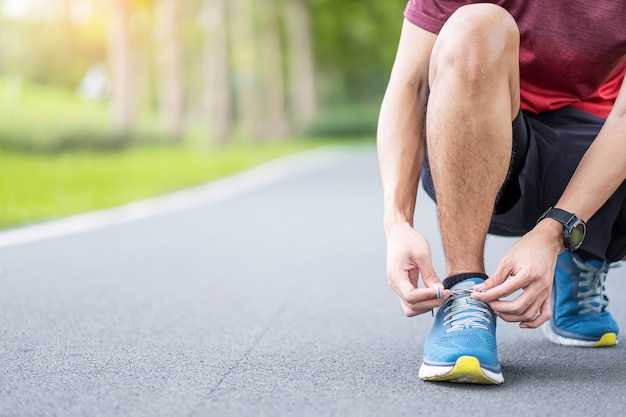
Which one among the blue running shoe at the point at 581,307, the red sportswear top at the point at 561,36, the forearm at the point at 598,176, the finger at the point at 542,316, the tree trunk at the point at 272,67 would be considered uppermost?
the red sportswear top at the point at 561,36

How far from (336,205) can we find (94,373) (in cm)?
680

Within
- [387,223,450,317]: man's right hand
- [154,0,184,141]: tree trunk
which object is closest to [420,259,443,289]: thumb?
[387,223,450,317]: man's right hand

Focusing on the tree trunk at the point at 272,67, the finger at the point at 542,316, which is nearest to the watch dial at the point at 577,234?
the finger at the point at 542,316

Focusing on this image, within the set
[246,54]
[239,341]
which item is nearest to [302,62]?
[246,54]

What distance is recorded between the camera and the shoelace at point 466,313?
7.94 feet

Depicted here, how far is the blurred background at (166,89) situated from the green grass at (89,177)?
0.03m

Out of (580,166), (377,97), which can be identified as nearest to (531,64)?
(580,166)

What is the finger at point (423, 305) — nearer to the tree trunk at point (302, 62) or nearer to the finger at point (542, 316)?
the finger at point (542, 316)

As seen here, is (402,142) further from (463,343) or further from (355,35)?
(355,35)

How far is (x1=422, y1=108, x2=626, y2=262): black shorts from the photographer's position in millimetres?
2703

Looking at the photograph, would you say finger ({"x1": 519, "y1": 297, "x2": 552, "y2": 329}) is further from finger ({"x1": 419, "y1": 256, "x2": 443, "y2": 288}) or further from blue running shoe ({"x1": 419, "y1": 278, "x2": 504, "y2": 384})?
finger ({"x1": 419, "y1": 256, "x2": 443, "y2": 288})

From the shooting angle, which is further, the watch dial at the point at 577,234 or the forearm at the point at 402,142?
the forearm at the point at 402,142

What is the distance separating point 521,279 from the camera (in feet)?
7.47

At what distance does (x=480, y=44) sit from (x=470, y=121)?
204 millimetres
